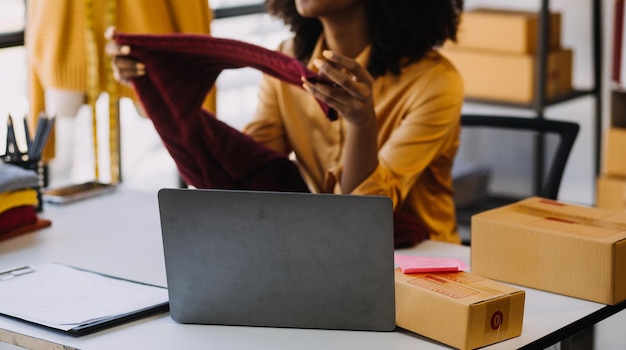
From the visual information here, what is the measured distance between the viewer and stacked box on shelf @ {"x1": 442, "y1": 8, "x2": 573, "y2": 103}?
3.90 meters

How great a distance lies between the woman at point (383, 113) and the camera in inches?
85.7

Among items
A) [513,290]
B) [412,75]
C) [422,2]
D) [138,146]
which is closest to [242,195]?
[513,290]

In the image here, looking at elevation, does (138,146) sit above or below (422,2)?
below

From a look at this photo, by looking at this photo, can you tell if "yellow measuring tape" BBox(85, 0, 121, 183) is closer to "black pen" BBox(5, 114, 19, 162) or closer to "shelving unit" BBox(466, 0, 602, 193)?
"black pen" BBox(5, 114, 19, 162)

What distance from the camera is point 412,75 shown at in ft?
7.75

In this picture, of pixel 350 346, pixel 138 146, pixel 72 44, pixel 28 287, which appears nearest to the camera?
pixel 350 346

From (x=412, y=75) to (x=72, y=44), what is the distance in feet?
3.03

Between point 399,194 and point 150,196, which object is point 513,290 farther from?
point 150,196

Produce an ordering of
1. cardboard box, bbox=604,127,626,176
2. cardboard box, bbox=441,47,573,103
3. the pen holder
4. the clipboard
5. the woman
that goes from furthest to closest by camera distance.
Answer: cardboard box, bbox=441,47,573,103
cardboard box, bbox=604,127,626,176
the pen holder
the woman
the clipboard

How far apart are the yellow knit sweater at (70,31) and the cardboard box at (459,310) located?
1384mm

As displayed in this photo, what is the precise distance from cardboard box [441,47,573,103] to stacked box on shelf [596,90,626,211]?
0.22 meters

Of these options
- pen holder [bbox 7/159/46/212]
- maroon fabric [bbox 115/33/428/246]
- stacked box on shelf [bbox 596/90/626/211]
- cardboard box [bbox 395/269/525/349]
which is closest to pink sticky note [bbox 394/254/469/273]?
cardboard box [bbox 395/269/525/349]

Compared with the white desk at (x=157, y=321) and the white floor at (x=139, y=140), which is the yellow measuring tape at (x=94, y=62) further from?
the white desk at (x=157, y=321)

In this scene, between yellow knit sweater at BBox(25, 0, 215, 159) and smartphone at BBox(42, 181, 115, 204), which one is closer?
smartphone at BBox(42, 181, 115, 204)
